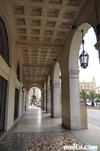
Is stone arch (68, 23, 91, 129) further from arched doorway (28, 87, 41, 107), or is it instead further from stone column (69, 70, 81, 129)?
arched doorway (28, 87, 41, 107)

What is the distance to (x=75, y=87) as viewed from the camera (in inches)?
278

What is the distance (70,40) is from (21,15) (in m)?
2.68

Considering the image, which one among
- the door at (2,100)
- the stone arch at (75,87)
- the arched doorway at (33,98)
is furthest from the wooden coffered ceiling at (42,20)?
the arched doorway at (33,98)

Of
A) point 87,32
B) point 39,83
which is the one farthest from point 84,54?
point 39,83

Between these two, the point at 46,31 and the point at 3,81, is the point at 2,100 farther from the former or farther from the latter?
the point at 46,31

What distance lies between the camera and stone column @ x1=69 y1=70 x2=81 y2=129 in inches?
263

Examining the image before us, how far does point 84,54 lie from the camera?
16.6ft

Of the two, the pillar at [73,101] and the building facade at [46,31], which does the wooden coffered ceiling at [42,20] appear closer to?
the building facade at [46,31]

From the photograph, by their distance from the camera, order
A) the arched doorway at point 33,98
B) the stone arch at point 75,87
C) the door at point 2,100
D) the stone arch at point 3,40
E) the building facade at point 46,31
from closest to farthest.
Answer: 1. the building facade at point 46,31
2. the stone arch at point 3,40
3. the door at point 2,100
4. the stone arch at point 75,87
5. the arched doorway at point 33,98

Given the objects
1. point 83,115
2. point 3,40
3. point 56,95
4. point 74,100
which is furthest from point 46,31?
point 56,95

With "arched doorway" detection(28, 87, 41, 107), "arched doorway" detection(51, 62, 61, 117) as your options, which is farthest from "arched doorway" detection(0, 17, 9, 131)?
"arched doorway" detection(28, 87, 41, 107)

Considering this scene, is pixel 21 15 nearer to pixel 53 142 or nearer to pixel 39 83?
pixel 53 142

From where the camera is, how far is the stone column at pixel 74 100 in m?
6.69

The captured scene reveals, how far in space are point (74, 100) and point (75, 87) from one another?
26.1 inches
